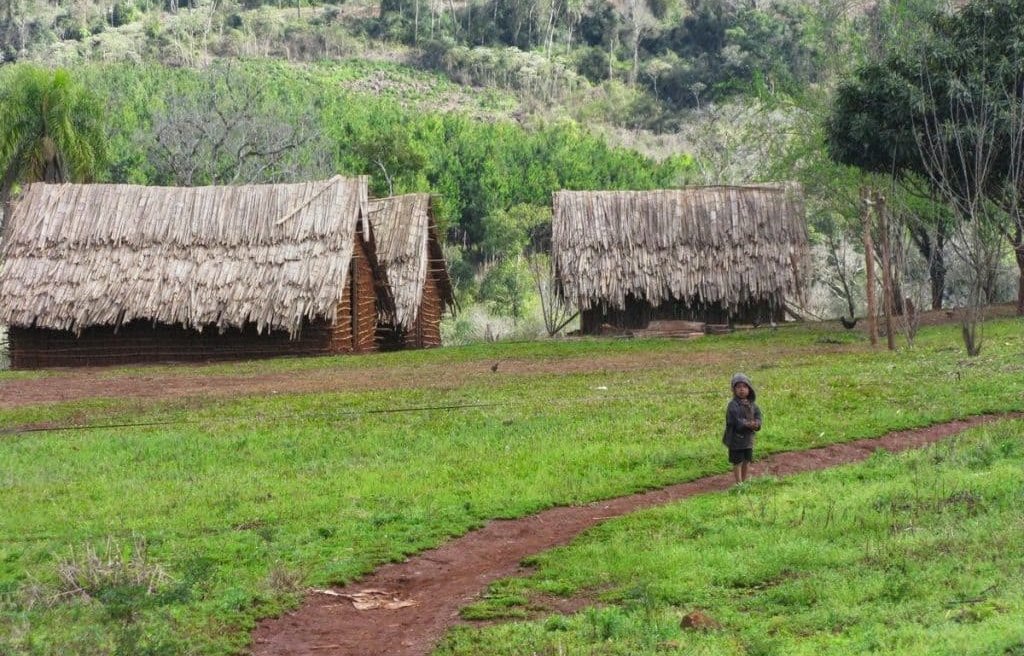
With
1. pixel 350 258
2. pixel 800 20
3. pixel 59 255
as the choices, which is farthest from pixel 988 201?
pixel 800 20

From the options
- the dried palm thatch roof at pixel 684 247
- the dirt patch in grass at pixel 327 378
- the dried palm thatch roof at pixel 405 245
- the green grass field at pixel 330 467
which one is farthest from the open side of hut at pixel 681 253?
the green grass field at pixel 330 467

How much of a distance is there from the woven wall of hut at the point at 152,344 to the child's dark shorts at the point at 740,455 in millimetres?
21284

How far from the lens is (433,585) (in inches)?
456

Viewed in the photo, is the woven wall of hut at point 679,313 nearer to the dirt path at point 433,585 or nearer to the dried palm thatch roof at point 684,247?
the dried palm thatch roof at point 684,247

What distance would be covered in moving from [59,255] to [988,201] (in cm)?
2234

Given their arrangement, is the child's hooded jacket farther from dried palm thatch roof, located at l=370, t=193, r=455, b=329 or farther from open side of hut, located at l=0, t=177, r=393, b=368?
dried palm thatch roof, located at l=370, t=193, r=455, b=329

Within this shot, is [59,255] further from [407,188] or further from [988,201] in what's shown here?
[407,188]

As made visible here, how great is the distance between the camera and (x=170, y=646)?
9.39 metres

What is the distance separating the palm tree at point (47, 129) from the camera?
4084 cm

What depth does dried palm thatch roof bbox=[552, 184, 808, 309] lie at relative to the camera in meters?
38.2

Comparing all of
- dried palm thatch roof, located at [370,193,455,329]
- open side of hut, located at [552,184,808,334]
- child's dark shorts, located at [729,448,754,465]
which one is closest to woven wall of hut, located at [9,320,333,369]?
dried palm thatch roof, located at [370,193,455,329]

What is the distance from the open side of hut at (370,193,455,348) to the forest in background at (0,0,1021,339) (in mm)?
2522

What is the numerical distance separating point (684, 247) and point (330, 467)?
923 inches

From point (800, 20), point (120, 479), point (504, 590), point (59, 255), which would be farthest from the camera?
point (800, 20)
